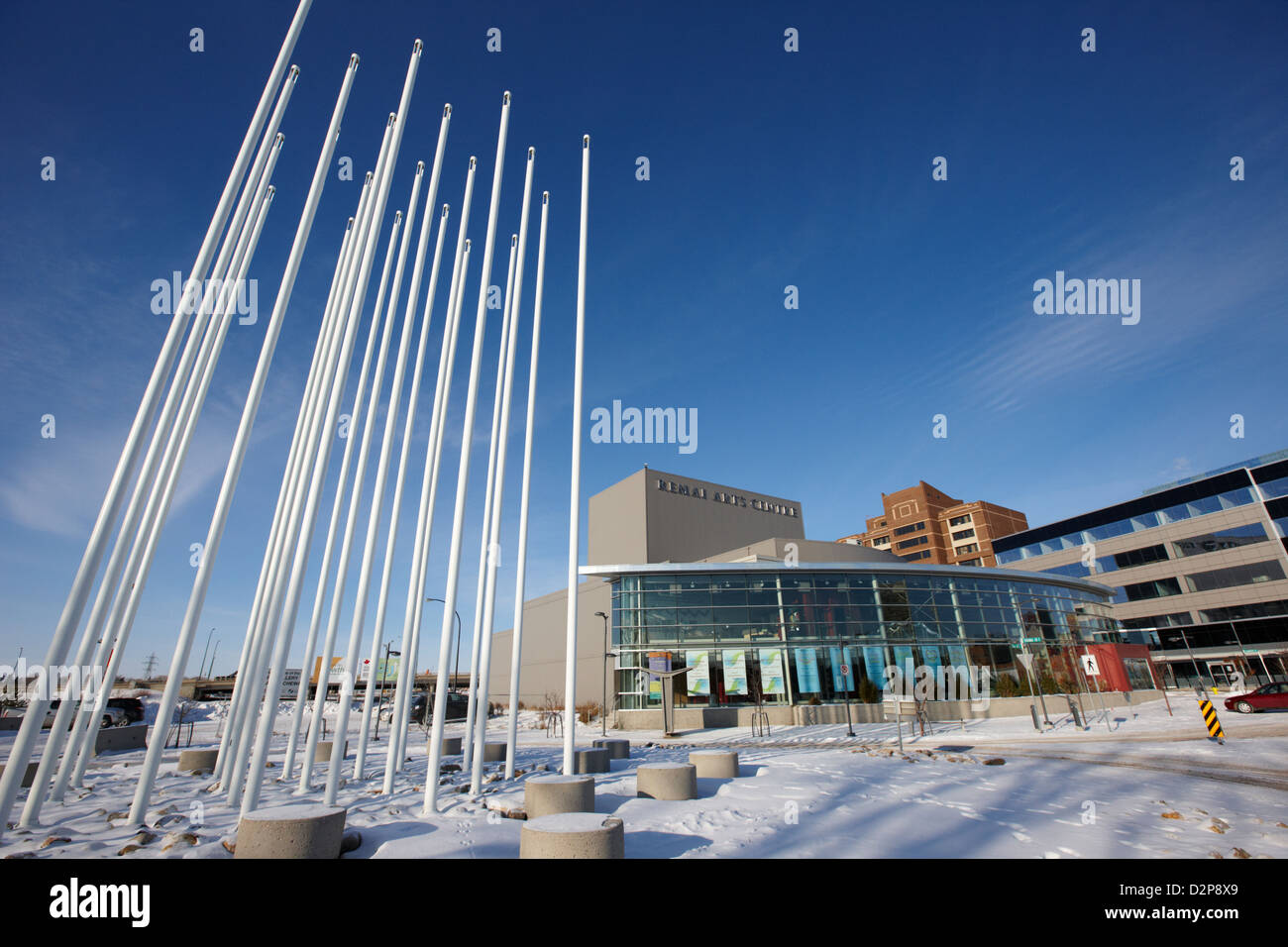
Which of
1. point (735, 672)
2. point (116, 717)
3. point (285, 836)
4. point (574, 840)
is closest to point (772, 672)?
point (735, 672)

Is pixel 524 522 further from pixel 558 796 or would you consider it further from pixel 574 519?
pixel 558 796

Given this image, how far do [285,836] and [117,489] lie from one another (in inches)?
200

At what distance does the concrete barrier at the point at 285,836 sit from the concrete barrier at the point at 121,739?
795 inches

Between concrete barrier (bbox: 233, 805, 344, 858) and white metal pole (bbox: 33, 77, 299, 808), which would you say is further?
white metal pole (bbox: 33, 77, 299, 808)

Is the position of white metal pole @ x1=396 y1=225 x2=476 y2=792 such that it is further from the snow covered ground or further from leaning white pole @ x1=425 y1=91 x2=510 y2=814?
the snow covered ground

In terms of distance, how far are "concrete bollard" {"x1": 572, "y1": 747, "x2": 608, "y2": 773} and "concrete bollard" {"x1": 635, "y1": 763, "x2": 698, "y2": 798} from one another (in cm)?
356

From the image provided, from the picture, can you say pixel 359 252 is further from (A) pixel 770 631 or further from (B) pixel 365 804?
(A) pixel 770 631

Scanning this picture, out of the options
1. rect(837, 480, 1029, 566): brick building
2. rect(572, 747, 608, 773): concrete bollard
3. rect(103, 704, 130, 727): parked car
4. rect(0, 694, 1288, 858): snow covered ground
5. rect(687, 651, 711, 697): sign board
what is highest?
rect(837, 480, 1029, 566): brick building

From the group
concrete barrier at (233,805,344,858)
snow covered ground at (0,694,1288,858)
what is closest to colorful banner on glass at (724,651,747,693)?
snow covered ground at (0,694,1288,858)

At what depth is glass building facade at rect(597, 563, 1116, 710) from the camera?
33.4 meters

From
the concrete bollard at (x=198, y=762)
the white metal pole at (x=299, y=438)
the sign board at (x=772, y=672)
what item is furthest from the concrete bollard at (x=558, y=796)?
the sign board at (x=772, y=672)

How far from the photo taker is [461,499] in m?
12.3

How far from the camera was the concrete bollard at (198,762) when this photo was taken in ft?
50.6

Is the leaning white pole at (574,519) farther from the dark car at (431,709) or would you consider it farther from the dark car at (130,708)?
the dark car at (130,708)
